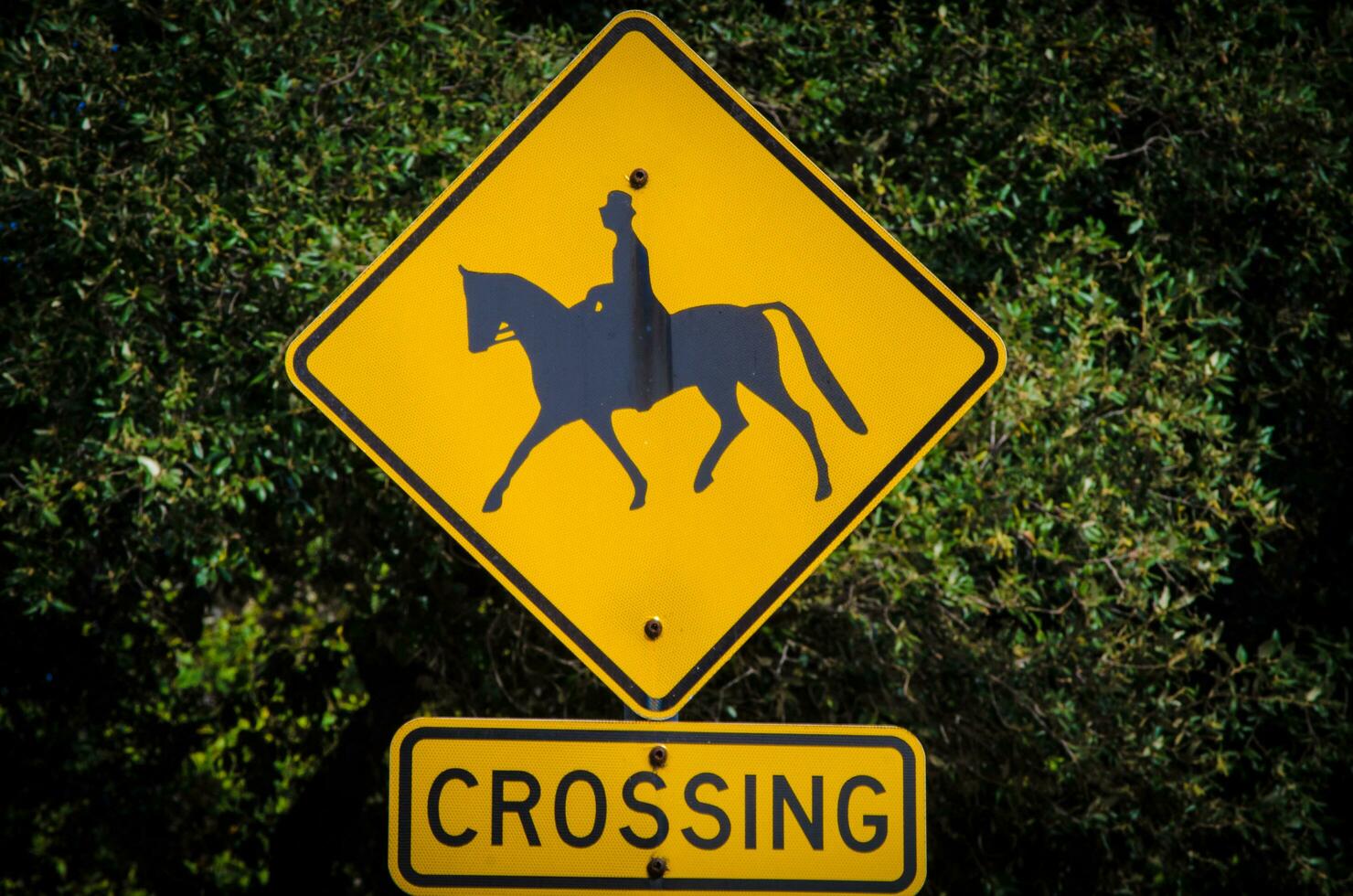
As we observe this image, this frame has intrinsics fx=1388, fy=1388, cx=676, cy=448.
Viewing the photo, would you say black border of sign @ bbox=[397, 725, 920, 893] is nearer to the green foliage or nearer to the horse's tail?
the horse's tail

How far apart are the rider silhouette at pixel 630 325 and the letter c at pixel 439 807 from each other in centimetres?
67

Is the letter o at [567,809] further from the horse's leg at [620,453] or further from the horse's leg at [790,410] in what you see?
the horse's leg at [790,410]

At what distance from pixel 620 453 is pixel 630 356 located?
0.55ft

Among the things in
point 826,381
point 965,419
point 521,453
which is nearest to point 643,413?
point 521,453

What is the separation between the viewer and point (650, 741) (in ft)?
7.48

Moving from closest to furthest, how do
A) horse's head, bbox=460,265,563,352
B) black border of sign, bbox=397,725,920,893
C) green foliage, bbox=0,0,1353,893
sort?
1. black border of sign, bbox=397,725,920,893
2. horse's head, bbox=460,265,563,352
3. green foliage, bbox=0,0,1353,893

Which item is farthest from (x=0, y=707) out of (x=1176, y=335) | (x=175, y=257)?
(x=1176, y=335)

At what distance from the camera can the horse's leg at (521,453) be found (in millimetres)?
2297

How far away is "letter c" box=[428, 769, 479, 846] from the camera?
7.44 ft

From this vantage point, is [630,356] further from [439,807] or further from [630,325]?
[439,807]

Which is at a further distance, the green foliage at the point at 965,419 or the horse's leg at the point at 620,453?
the green foliage at the point at 965,419

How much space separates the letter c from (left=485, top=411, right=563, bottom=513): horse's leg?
1.43 feet

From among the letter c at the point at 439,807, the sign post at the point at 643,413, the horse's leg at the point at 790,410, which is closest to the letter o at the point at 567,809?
the sign post at the point at 643,413

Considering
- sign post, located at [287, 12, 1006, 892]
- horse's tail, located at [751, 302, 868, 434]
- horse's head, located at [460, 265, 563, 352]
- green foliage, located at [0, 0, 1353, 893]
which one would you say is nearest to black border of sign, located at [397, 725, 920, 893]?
sign post, located at [287, 12, 1006, 892]
